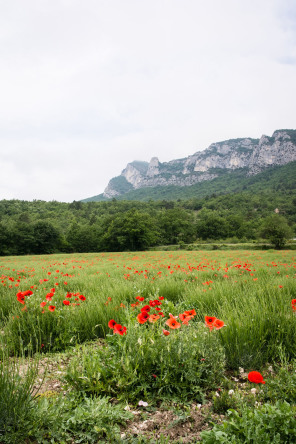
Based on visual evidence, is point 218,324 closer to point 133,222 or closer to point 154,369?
point 154,369

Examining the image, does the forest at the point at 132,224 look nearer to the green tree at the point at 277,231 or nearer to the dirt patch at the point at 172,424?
the green tree at the point at 277,231

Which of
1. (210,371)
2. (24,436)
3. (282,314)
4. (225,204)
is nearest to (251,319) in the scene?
(282,314)

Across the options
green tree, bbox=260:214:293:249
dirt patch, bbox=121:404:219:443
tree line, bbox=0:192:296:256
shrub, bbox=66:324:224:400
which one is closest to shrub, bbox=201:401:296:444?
dirt patch, bbox=121:404:219:443

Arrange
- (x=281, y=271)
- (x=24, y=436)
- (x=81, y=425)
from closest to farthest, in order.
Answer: (x=24, y=436), (x=81, y=425), (x=281, y=271)

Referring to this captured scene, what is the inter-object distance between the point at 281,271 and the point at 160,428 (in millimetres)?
8602

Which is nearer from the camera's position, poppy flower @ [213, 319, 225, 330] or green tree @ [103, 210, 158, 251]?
poppy flower @ [213, 319, 225, 330]

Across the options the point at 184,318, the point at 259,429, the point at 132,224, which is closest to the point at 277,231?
the point at 132,224

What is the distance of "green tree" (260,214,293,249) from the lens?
39.8m

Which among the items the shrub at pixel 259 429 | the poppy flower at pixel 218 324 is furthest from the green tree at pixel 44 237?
the shrub at pixel 259 429

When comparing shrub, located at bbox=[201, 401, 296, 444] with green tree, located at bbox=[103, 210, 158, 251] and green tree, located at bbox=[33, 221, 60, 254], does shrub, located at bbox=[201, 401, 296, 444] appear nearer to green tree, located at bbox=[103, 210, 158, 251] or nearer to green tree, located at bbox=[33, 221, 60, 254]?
green tree, located at bbox=[103, 210, 158, 251]

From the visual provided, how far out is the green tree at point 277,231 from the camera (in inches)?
1565

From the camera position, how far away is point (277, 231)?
40.1 m

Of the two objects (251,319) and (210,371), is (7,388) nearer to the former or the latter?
(210,371)

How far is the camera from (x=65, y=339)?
3.15m
